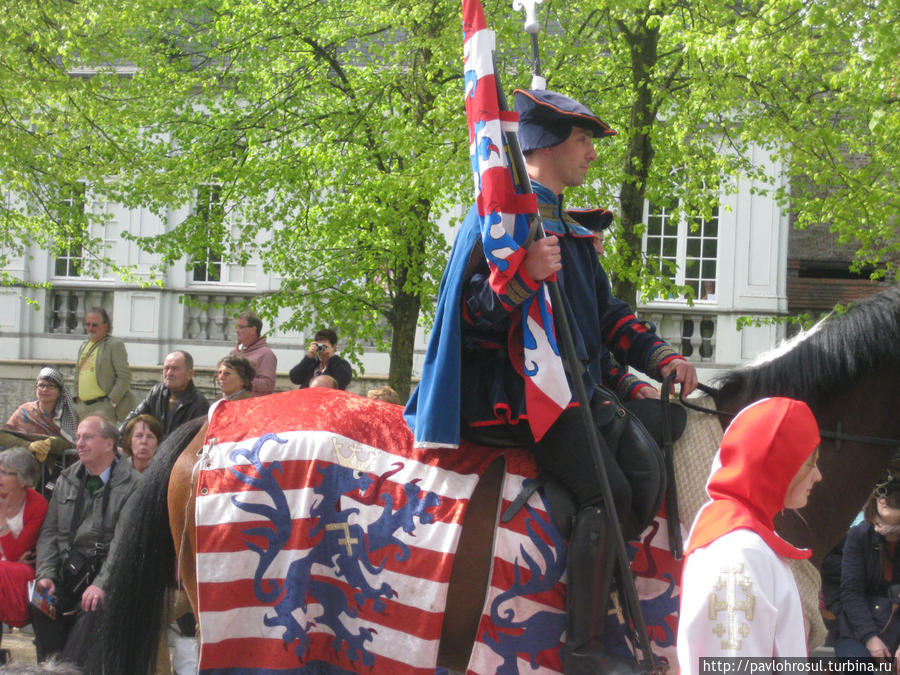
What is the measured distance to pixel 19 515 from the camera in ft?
19.3

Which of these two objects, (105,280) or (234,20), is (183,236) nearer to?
(234,20)

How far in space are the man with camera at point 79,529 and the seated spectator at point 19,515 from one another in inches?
7.8

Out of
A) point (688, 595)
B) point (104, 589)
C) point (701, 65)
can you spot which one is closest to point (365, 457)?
point (104, 589)

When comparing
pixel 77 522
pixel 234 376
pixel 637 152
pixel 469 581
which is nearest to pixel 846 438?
pixel 469 581

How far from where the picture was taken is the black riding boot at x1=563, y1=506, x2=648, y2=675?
126 inches

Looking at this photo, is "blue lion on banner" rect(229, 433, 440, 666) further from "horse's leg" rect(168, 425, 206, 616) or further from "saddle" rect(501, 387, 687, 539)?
"saddle" rect(501, 387, 687, 539)

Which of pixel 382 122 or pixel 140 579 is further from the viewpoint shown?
pixel 382 122

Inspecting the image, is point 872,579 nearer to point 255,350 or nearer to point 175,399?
point 175,399

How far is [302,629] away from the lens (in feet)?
11.3

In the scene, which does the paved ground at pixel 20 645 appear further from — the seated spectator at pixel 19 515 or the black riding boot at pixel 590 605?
the black riding boot at pixel 590 605

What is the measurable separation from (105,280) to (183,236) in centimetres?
592

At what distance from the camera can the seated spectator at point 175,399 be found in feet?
23.5

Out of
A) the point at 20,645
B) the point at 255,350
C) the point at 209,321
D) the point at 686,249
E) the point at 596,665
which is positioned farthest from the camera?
the point at 209,321

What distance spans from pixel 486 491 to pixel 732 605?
1.31 meters
